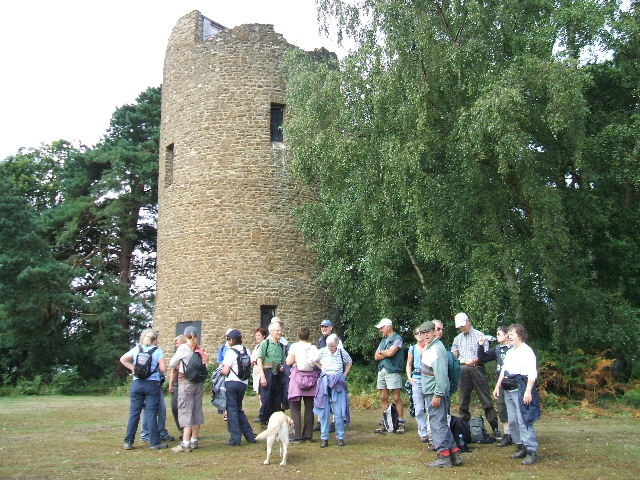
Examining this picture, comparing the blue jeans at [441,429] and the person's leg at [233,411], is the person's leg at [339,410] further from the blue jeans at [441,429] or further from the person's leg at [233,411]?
the blue jeans at [441,429]

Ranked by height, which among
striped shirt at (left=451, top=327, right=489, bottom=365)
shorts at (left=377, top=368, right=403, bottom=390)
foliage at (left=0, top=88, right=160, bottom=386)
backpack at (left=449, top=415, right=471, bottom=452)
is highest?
foliage at (left=0, top=88, right=160, bottom=386)

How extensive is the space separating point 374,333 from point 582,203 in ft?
20.0

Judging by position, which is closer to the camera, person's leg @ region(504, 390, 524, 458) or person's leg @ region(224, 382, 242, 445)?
person's leg @ region(504, 390, 524, 458)

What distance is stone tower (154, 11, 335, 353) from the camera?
18797mm

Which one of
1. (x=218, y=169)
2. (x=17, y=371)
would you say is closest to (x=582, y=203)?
(x=218, y=169)

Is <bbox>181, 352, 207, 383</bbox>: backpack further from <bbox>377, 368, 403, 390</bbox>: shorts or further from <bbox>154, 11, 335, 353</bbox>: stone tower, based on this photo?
<bbox>154, 11, 335, 353</bbox>: stone tower

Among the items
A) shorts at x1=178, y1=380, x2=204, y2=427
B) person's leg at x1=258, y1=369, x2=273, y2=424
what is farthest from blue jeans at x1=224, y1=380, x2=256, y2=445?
person's leg at x1=258, y1=369, x2=273, y2=424

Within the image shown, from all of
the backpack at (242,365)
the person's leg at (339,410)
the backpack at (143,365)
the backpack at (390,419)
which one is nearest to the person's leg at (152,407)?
the backpack at (143,365)

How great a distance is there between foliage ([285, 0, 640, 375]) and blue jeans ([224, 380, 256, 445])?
601 centimetres

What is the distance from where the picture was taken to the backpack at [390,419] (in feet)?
32.4

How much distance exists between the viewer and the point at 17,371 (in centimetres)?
2344

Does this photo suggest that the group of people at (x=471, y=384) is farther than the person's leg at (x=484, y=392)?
No

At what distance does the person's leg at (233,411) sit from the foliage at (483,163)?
6.17 m

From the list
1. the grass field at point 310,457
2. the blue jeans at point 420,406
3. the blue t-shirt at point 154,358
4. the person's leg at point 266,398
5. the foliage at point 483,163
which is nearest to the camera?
the grass field at point 310,457
